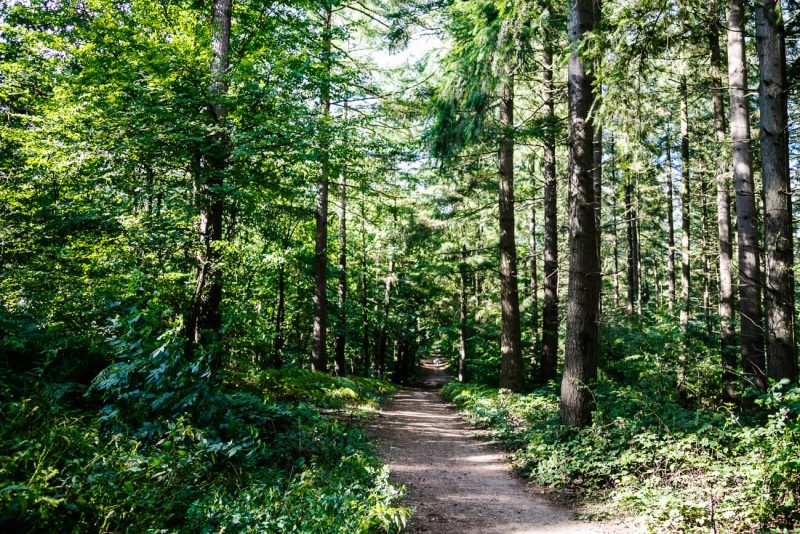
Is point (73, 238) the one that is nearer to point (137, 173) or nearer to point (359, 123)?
point (137, 173)

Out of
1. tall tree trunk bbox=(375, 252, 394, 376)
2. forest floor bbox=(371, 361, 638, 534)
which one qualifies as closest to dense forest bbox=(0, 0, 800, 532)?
forest floor bbox=(371, 361, 638, 534)

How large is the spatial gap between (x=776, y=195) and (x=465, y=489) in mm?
6642

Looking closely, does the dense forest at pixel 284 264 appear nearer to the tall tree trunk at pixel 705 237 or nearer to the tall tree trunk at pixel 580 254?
the tall tree trunk at pixel 580 254

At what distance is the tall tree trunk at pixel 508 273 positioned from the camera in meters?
12.3

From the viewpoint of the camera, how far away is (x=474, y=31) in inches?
322

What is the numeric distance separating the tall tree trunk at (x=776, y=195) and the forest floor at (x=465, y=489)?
4372 mm

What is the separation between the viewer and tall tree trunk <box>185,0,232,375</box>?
7352 millimetres

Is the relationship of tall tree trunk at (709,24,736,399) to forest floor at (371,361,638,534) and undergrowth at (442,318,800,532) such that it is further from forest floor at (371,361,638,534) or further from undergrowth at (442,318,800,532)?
forest floor at (371,361,638,534)

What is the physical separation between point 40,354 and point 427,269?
56.9ft

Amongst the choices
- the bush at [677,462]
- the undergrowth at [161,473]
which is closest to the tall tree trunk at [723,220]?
the bush at [677,462]

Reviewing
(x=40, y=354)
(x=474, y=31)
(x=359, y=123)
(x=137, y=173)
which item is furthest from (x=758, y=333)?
(x=137, y=173)

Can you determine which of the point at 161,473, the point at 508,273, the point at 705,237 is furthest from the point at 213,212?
the point at 705,237

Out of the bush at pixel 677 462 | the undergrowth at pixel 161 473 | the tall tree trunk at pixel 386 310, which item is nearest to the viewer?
the undergrowth at pixel 161 473

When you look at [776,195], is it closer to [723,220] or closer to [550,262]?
[723,220]
